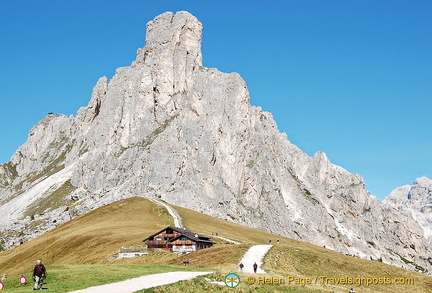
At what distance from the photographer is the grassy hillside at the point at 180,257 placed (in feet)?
140

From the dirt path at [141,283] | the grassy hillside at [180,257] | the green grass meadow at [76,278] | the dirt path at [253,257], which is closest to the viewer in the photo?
the dirt path at [141,283]

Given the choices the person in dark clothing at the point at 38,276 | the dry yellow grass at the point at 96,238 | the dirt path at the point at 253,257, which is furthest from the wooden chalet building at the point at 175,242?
the person in dark clothing at the point at 38,276

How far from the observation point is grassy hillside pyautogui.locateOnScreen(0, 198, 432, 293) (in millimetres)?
42528

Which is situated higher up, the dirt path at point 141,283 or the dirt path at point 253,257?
the dirt path at point 253,257

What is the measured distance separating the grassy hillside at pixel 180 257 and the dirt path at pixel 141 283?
1518 millimetres

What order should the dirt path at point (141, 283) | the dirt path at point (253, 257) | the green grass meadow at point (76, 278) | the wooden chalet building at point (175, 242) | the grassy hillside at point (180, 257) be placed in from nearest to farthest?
1. the dirt path at point (141, 283)
2. the green grass meadow at point (76, 278)
3. the grassy hillside at point (180, 257)
4. the dirt path at point (253, 257)
5. the wooden chalet building at point (175, 242)

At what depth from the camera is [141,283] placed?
34.7 metres

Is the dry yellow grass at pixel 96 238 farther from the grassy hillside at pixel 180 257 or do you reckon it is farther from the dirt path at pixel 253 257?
the dirt path at pixel 253 257

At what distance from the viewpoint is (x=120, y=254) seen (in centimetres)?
7894

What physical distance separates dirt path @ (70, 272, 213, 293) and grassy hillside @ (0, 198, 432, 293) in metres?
1.52

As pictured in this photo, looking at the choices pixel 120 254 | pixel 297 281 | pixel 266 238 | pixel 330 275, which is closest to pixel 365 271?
pixel 330 275

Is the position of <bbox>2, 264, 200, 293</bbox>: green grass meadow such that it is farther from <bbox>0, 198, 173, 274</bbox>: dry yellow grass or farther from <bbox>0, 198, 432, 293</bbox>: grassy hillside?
<bbox>0, 198, 173, 274</bbox>: dry yellow grass

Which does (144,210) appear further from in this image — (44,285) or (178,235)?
(44,285)

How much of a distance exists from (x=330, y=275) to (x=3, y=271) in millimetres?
70741
